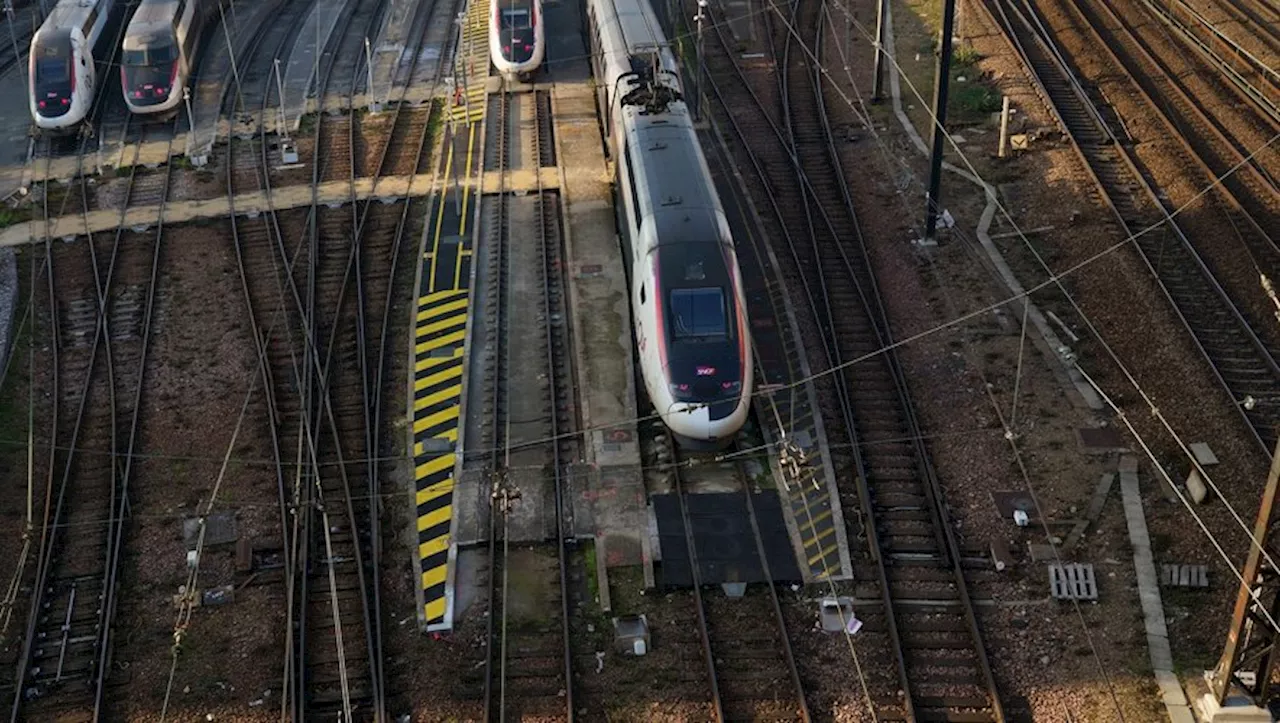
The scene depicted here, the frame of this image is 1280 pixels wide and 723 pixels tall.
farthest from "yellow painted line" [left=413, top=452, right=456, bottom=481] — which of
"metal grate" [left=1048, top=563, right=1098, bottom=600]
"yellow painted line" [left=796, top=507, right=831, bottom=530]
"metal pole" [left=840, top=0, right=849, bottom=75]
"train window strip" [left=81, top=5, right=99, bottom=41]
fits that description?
"train window strip" [left=81, top=5, right=99, bottom=41]

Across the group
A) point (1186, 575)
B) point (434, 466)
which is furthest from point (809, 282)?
point (1186, 575)

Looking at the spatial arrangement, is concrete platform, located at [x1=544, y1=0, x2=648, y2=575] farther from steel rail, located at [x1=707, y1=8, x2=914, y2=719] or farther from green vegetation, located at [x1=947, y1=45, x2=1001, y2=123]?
green vegetation, located at [x1=947, y1=45, x2=1001, y2=123]

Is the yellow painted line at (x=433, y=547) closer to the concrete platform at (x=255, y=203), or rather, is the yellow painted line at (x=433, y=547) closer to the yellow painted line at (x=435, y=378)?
the yellow painted line at (x=435, y=378)

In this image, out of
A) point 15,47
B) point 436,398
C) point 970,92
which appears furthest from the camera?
point 15,47

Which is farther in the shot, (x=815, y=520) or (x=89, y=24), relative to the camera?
(x=89, y=24)

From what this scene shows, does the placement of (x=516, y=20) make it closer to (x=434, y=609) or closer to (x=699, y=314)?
(x=699, y=314)

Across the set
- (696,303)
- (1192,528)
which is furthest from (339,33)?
(1192,528)
